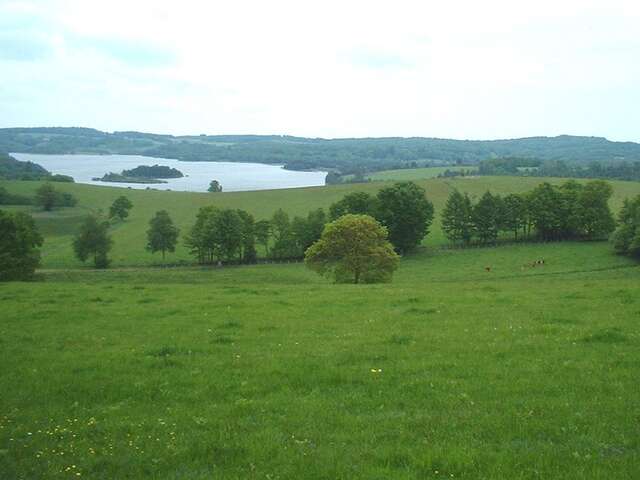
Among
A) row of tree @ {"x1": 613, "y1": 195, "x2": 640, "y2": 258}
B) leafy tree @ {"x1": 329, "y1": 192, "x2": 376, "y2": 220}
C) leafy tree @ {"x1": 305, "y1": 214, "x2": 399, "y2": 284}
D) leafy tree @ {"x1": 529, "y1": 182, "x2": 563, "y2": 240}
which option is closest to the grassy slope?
leafy tree @ {"x1": 329, "y1": 192, "x2": 376, "y2": 220}

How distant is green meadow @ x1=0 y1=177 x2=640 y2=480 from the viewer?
340 inches

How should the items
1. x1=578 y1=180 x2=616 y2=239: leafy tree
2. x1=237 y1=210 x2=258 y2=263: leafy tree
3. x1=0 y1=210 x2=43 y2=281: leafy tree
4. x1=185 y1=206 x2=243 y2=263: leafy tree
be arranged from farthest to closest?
x1=578 y1=180 x2=616 y2=239: leafy tree → x1=237 y1=210 x2=258 y2=263: leafy tree → x1=185 y1=206 x2=243 y2=263: leafy tree → x1=0 y1=210 x2=43 y2=281: leafy tree

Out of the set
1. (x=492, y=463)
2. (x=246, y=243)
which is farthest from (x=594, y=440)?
(x=246, y=243)

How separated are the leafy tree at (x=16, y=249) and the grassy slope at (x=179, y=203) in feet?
95.4

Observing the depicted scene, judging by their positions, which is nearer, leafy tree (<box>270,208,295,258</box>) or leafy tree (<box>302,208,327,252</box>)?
leafy tree (<box>270,208,295,258</box>)

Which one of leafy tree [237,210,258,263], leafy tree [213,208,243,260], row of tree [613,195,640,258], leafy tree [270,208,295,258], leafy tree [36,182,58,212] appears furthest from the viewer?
leafy tree [36,182,58,212]

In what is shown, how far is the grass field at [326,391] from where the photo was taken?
28.3 feet

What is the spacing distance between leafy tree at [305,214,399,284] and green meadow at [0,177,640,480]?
72.1ft

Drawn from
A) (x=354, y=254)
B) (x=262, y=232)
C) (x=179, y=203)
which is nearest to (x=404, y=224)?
(x=262, y=232)

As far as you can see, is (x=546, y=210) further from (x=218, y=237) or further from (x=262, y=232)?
(x=218, y=237)

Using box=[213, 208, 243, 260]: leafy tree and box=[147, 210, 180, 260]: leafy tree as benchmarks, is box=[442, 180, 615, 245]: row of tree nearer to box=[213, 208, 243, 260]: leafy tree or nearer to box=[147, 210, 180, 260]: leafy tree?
box=[213, 208, 243, 260]: leafy tree

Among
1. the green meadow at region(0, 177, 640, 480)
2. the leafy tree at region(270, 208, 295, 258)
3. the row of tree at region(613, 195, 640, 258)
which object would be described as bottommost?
the leafy tree at region(270, 208, 295, 258)

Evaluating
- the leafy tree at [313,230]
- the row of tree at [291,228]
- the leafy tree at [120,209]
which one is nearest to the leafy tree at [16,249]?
the row of tree at [291,228]

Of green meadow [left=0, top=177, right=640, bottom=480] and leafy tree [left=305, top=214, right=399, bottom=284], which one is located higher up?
green meadow [left=0, top=177, right=640, bottom=480]
